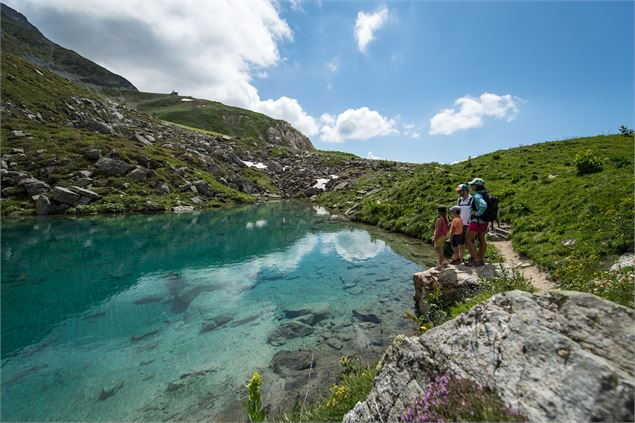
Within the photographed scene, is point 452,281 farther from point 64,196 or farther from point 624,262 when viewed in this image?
point 64,196

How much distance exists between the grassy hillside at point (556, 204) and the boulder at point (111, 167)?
48984mm

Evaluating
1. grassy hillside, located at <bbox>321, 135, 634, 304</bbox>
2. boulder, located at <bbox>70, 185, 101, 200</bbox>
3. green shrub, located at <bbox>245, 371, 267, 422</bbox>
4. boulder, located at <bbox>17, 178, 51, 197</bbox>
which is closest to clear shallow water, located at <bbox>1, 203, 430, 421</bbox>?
green shrub, located at <bbox>245, 371, 267, 422</bbox>

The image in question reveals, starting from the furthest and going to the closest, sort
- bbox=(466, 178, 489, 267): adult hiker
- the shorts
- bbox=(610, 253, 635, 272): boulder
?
1. the shorts
2. bbox=(466, 178, 489, 267): adult hiker
3. bbox=(610, 253, 635, 272): boulder

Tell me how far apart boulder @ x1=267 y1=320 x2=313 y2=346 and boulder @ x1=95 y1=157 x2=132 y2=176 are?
5953cm

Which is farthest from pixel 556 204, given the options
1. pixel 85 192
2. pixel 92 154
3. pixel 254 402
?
pixel 92 154

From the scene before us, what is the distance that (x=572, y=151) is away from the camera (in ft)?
114

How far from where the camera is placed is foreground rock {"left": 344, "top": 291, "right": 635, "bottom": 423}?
12.1ft

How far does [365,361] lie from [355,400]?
356 centimetres

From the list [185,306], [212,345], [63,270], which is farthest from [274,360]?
[63,270]

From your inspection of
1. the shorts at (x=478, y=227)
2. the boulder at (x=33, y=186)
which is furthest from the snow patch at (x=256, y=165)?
the shorts at (x=478, y=227)

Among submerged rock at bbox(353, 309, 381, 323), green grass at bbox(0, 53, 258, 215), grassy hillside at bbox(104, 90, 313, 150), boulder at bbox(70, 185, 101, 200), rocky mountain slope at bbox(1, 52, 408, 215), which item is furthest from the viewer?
grassy hillside at bbox(104, 90, 313, 150)

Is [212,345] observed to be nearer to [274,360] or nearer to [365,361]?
[274,360]

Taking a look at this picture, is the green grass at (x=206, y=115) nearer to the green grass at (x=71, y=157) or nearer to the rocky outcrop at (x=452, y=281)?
the green grass at (x=71, y=157)

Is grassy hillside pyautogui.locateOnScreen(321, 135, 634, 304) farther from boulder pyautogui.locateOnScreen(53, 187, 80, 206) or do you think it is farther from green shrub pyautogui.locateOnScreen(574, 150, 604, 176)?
boulder pyautogui.locateOnScreen(53, 187, 80, 206)
